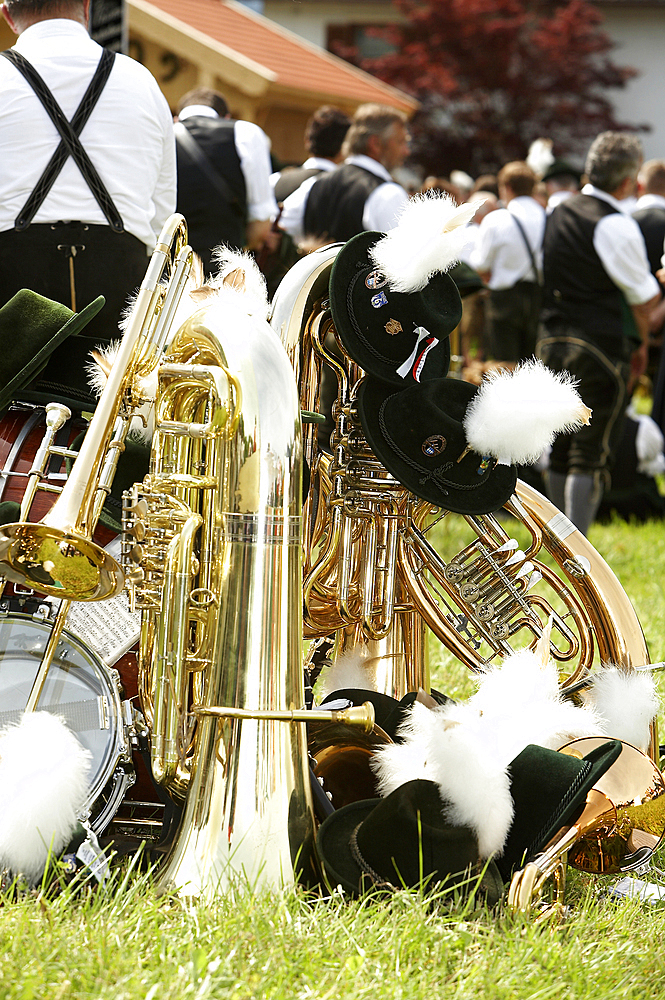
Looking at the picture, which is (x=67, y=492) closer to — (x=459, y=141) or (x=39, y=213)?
(x=39, y=213)

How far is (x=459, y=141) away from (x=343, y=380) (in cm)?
1935

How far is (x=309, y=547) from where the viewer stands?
2314mm

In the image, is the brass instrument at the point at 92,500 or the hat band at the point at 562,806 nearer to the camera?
the brass instrument at the point at 92,500

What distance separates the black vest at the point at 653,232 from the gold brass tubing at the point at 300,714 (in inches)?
244

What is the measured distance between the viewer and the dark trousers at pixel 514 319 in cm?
749

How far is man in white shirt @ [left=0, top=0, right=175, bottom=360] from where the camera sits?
286cm

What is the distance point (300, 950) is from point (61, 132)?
2.18 meters

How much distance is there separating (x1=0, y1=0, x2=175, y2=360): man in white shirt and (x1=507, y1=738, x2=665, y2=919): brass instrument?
1.71m

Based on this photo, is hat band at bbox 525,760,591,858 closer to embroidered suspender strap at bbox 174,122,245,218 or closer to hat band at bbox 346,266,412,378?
hat band at bbox 346,266,412,378

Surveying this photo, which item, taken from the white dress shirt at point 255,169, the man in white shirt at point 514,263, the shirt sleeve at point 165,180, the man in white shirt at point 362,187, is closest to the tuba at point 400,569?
the shirt sleeve at point 165,180

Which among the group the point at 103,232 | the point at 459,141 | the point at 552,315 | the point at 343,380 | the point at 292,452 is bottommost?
the point at 292,452

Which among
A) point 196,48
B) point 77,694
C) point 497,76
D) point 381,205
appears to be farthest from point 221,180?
point 497,76

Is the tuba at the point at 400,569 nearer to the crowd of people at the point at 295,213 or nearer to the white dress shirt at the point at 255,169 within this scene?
the crowd of people at the point at 295,213

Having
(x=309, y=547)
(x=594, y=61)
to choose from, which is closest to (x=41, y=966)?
(x=309, y=547)
